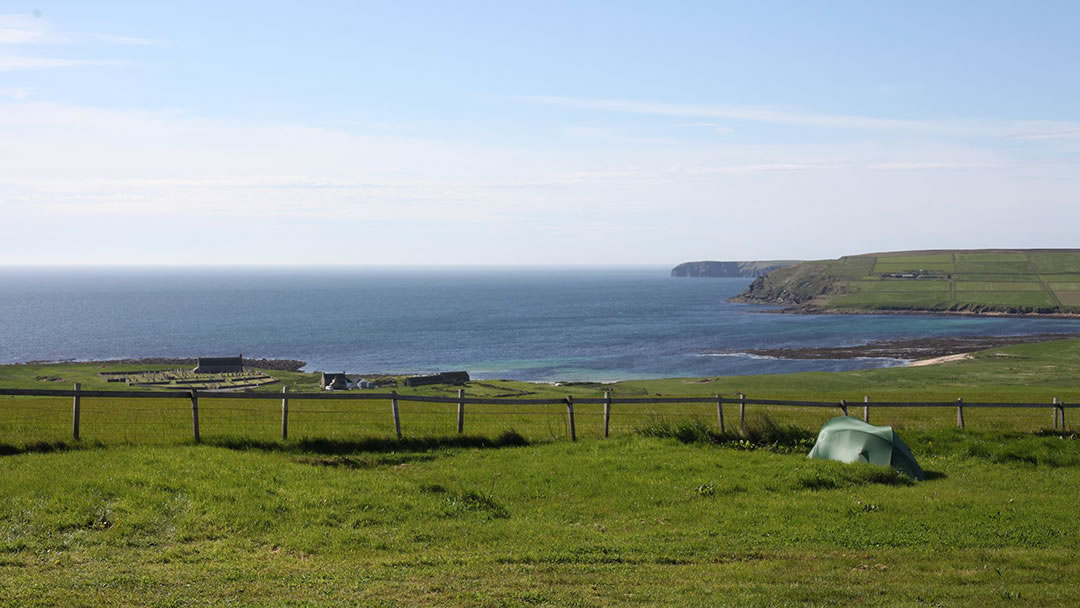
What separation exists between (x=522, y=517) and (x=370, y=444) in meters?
6.64

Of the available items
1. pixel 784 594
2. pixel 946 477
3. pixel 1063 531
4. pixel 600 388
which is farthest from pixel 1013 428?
pixel 600 388

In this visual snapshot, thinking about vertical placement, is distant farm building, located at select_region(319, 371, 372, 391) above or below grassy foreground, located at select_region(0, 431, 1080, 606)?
below

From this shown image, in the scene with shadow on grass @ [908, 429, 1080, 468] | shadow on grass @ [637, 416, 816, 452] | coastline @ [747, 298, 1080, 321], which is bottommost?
coastline @ [747, 298, 1080, 321]

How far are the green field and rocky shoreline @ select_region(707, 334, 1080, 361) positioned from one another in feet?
268

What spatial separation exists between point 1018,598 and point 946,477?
8826 mm

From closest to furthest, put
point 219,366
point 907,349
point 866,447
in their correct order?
point 866,447 < point 219,366 < point 907,349

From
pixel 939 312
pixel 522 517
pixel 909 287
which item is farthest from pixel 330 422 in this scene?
pixel 909 287

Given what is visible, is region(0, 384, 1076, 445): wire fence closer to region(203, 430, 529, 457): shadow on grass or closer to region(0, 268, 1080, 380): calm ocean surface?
region(203, 430, 529, 457): shadow on grass

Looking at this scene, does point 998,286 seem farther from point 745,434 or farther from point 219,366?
point 745,434

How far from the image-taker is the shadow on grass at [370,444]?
1998 centimetres

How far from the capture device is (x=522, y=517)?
1500cm

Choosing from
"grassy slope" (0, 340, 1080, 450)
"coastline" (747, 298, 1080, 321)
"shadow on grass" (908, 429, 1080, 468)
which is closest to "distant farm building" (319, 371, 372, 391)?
"grassy slope" (0, 340, 1080, 450)

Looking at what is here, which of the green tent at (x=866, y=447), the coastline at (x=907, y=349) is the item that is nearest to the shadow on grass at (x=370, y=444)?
the green tent at (x=866, y=447)

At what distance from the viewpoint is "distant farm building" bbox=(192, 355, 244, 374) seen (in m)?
86.6
